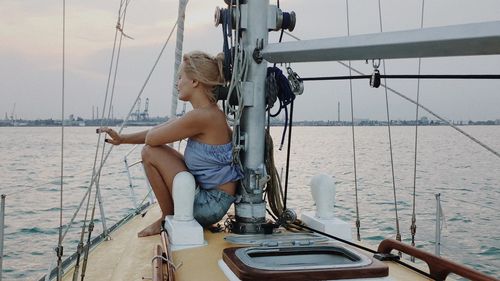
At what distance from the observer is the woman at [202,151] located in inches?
121

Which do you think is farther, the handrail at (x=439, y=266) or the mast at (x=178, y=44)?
the mast at (x=178, y=44)

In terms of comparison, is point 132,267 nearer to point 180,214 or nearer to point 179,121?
point 180,214

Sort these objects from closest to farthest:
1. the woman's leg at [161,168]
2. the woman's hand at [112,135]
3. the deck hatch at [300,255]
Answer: the deck hatch at [300,255] < the woman's leg at [161,168] < the woman's hand at [112,135]

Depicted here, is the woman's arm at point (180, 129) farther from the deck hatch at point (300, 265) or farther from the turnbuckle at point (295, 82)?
the deck hatch at point (300, 265)

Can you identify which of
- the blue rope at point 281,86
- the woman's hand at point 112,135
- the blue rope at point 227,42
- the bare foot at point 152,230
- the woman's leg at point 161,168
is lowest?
the bare foot at point 152,230

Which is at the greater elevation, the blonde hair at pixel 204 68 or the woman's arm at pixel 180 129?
the blonde hair at pixel 204 68

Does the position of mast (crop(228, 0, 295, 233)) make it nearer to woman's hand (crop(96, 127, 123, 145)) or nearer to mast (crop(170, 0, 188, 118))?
woman's hand (crop(96, 127, 123, 145))

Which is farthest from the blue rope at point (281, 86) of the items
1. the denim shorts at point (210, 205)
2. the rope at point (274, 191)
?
the denim shorts at point (210, 205)

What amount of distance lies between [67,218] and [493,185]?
40.2 ft

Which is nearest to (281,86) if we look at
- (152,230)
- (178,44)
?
(152,230)

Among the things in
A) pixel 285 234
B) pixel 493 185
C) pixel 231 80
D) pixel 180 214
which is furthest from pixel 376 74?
pixel 493 185

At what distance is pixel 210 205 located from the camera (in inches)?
121

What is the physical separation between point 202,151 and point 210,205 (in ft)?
1.09

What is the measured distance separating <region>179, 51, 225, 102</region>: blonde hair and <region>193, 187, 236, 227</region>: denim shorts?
618 millimetres
